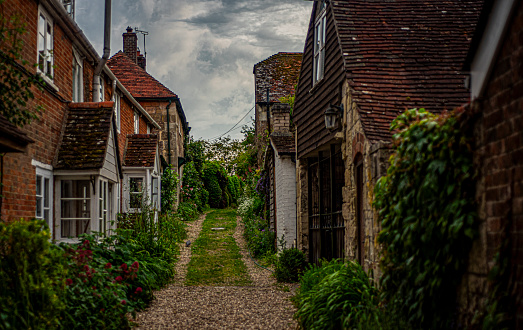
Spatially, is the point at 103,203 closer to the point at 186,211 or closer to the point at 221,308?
the point at 221,308

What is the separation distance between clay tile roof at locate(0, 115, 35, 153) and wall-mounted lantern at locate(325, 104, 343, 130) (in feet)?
16.7

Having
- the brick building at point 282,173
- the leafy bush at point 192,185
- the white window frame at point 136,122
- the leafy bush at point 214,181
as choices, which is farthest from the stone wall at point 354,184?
the leafy bush at point 214,181

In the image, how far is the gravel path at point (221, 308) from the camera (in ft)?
26.6

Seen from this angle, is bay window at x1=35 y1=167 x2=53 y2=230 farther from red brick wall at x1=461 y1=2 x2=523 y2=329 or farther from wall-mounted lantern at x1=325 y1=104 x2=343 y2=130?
red brick wall at x1=461 y1=2 x2=523 y2=329

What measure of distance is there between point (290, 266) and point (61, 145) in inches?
223

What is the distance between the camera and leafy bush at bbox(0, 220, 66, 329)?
16.6ft

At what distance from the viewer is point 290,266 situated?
40.1ft

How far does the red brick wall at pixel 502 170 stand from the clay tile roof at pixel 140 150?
13227mm

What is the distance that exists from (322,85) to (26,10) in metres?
5.66

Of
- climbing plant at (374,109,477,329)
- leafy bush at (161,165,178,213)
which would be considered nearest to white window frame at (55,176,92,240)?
climbing plant at (374,109,477,329)

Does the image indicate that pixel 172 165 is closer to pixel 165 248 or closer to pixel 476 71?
pixel 165 248

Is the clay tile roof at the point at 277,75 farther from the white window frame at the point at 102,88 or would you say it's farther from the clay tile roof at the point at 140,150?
the white window frame at the point at 102,88

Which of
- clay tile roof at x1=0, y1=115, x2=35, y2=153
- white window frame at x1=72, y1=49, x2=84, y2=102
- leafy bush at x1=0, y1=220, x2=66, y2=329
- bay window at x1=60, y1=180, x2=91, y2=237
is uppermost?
white window frame at x1=72, y1=49, x2=84, y2=102

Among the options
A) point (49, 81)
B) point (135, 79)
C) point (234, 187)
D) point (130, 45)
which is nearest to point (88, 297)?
point (49, 81)
